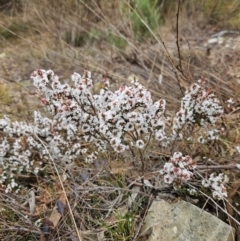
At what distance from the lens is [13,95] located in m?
2.97

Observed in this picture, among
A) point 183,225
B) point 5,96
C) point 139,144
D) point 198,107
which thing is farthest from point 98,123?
point 5,96

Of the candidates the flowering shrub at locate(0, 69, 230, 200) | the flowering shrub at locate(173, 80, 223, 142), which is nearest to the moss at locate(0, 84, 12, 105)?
the flowering shrub at locate(0, 69, 230, 200)

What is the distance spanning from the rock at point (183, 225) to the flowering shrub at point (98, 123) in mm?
113

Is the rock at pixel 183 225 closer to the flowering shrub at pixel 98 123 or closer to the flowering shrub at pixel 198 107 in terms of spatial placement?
the flowering shrub at pixel 98 123

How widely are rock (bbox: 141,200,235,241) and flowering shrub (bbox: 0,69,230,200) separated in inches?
4.5

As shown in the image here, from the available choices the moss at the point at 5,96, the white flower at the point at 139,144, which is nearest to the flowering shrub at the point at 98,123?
the white flower at the point at 139,144

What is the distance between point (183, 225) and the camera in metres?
1.80

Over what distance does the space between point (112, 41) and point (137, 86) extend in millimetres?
2029

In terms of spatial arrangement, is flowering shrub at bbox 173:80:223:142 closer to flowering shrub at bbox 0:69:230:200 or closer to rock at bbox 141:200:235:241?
flowering shrub at bbox 0:69:230:200

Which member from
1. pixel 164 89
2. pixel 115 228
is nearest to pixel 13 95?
pixel 164 89

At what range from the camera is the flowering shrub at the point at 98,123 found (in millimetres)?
1686

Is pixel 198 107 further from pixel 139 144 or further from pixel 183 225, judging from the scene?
pixel 183 225

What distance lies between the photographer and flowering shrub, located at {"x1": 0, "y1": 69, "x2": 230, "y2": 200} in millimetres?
1686

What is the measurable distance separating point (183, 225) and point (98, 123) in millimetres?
551
